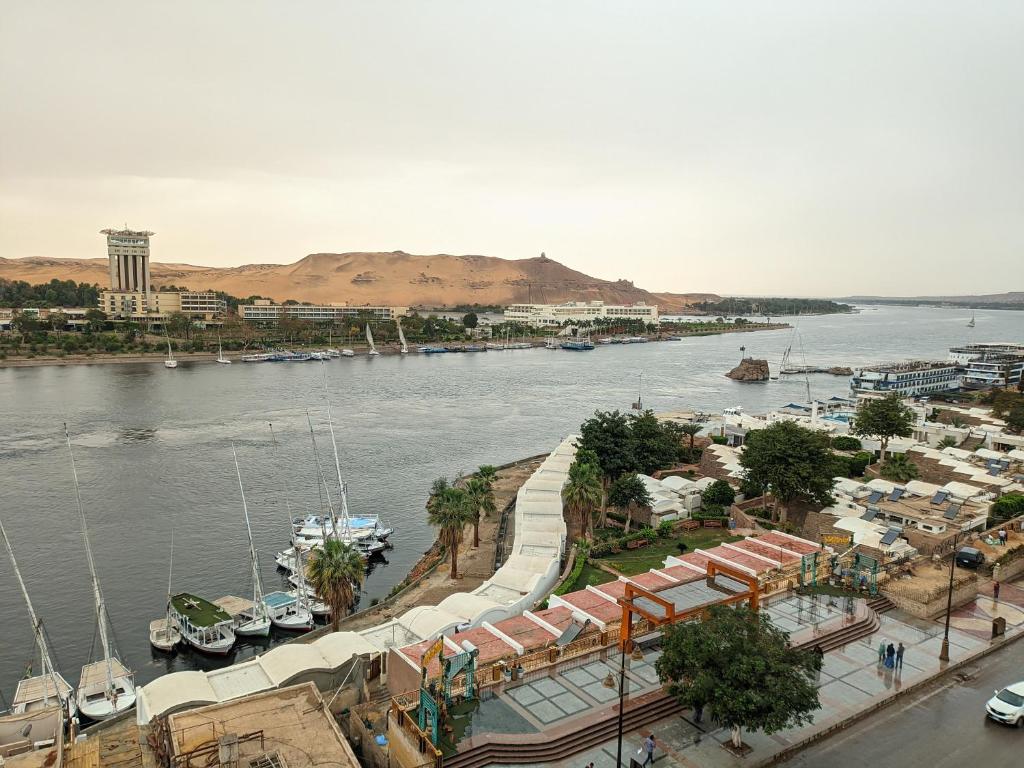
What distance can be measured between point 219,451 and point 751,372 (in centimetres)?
7697

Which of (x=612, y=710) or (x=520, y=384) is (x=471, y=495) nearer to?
(x=612, y=710)

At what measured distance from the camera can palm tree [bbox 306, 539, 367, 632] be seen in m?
23.3

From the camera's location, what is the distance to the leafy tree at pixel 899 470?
36062mm

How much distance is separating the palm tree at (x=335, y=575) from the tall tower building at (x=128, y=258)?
160 metres

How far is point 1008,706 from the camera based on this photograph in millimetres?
14688

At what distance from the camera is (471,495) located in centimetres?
3050

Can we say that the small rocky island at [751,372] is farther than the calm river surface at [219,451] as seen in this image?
Yes

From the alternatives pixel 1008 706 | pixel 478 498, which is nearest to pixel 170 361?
pixel 478 498

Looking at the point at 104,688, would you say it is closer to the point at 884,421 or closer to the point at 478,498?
the point at 478,498

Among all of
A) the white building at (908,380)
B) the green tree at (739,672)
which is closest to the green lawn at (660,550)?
the green tree at (739,672)

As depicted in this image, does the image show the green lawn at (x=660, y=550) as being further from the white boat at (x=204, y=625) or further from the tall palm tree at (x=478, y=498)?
the white boat at (x=204, y=625)

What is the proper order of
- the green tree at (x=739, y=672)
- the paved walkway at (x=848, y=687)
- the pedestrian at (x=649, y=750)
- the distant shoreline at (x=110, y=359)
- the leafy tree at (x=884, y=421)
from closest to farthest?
the green tree at (x=739, y=672) < the pedestrian at (x=649, y=750) < the paved walkway at (x=848, y=687) < the leafy tree at (x=884, y=421) < the distant shoreline at (x=110, y=359)

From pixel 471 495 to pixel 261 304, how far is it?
16674cm

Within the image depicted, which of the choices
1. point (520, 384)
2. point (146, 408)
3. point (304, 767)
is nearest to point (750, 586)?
point (304, 767)
